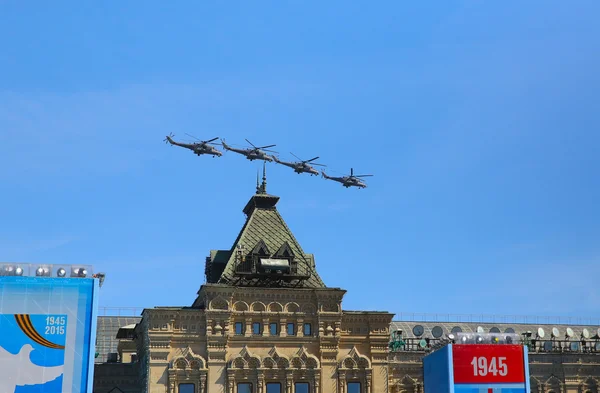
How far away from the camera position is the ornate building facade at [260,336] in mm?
72562

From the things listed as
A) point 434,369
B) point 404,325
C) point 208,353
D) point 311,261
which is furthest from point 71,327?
point 404,325

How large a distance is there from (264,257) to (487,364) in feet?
66.8

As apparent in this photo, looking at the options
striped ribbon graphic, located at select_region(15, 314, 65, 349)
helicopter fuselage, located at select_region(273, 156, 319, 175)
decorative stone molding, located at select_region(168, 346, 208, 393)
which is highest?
helicopter fuselage, located at select_region(273, 156, 319, 175)

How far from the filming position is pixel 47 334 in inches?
2697

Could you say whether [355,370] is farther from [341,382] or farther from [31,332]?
[31,332]

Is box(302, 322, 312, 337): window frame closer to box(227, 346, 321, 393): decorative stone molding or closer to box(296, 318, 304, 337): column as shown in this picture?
box(296, 318, 304, 337): column

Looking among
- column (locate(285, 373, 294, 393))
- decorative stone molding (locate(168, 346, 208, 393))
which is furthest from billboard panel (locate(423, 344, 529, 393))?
decorative stone molding (locate(168, 346, 208, 393))

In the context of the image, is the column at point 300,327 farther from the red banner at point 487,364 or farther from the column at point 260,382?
the red banner at point 487,364

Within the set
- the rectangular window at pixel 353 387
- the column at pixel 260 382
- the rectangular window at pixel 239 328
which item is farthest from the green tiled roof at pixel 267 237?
the rectangular window at pixel 353 387

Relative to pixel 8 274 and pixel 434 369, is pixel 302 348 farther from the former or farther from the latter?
pixel 8 274

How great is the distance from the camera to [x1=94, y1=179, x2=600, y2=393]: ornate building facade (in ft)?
238

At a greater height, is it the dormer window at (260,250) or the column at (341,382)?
the dormer window at (260,250)

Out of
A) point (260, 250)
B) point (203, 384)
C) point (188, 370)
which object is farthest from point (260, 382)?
point (260, 250)

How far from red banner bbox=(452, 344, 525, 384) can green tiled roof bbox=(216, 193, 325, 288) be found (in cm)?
1348
